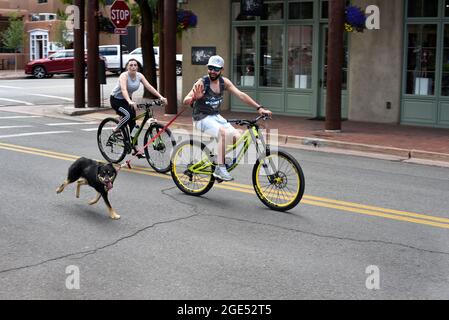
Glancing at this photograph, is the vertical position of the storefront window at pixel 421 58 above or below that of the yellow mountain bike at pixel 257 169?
above

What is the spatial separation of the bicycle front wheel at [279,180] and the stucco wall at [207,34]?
39.0ft

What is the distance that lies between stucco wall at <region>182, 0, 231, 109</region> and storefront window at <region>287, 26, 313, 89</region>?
6.76 ft

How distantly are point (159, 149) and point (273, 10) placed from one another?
9.54m

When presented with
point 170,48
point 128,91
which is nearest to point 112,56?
point 170,48

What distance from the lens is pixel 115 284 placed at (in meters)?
5.27

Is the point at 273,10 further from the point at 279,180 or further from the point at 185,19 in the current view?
the point at 279,180

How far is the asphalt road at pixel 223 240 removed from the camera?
5.25 m

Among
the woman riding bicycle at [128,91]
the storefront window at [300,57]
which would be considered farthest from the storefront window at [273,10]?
the woman riding bicycle at [128,91]

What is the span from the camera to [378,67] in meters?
16.7

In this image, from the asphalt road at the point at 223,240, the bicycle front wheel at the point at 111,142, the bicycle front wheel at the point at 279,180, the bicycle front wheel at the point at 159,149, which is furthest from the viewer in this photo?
the bicycle front wheel at the point at 111,142

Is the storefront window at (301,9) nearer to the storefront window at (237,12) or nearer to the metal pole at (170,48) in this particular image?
the storefront window at (237,12)

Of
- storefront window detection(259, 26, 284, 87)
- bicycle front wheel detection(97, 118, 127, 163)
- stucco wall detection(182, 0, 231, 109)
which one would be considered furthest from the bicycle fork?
stucco wall detection(182, 0, 231, 109)
